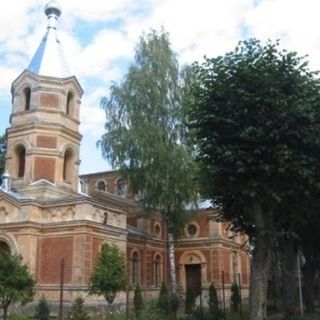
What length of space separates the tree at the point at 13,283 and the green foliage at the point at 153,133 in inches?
570

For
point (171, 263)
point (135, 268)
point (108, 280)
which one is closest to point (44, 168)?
point (135, 268)

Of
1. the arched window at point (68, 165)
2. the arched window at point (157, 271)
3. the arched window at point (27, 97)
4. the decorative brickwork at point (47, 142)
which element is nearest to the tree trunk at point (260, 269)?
the decorative brickwork at point (47, 142)

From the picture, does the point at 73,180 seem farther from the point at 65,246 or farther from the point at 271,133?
the point at 271,133

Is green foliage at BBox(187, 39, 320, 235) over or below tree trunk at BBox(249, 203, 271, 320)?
over

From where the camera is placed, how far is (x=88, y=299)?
25.2 m

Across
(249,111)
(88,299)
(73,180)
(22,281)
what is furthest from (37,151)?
(249,111)

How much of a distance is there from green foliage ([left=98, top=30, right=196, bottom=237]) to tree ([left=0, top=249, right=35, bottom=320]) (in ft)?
47.5

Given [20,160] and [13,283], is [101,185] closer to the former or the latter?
[20,160]

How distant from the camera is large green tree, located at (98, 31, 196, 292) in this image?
29438 millimetres

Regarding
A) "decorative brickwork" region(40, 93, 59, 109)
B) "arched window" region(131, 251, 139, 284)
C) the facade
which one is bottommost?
"arched window" region(131, 251, 139, 284)

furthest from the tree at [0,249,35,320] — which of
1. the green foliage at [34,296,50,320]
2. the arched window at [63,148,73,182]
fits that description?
the arched window at [63,148,73,182]

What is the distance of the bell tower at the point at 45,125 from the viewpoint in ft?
96.4

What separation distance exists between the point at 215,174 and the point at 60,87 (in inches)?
681

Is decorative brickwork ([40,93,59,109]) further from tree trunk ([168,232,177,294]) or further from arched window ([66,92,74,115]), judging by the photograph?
tree trunk ([168,232,177,294])
